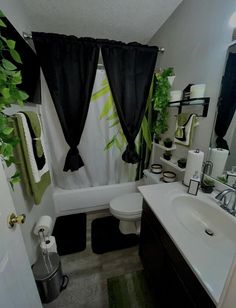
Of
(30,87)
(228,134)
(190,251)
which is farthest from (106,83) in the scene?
(190,251)

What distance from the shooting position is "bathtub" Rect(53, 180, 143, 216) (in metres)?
1.99

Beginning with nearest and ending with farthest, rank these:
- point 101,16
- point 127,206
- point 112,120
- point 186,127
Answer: point 186,127, point 101,16, point 127,206, point 112,120

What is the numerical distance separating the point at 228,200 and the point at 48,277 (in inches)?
57.4

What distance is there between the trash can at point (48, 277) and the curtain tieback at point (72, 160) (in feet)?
2.93

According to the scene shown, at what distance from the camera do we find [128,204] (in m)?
1.63

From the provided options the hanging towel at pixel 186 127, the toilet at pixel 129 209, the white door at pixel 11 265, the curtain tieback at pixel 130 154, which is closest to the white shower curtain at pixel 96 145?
the curtain tieback at pixel 130 154

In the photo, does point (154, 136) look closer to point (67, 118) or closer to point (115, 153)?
point (115, 153)

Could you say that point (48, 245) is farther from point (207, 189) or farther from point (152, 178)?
point (207, 189)

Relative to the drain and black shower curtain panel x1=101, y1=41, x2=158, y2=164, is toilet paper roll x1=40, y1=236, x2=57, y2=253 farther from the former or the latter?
black shower curtain panel x1=101, y1=41, x2=158, y2=164

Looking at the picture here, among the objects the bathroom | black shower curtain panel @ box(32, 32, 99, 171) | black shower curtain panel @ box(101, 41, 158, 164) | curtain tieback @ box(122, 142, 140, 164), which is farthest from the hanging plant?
black shower curtain panel @ box(32, 32, 99, 171)

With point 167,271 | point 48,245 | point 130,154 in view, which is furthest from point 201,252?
point 130,154

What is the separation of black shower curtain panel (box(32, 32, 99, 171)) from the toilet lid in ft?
2.88

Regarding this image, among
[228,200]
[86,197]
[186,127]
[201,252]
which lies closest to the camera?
[201,252]

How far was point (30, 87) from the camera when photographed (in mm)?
1314
